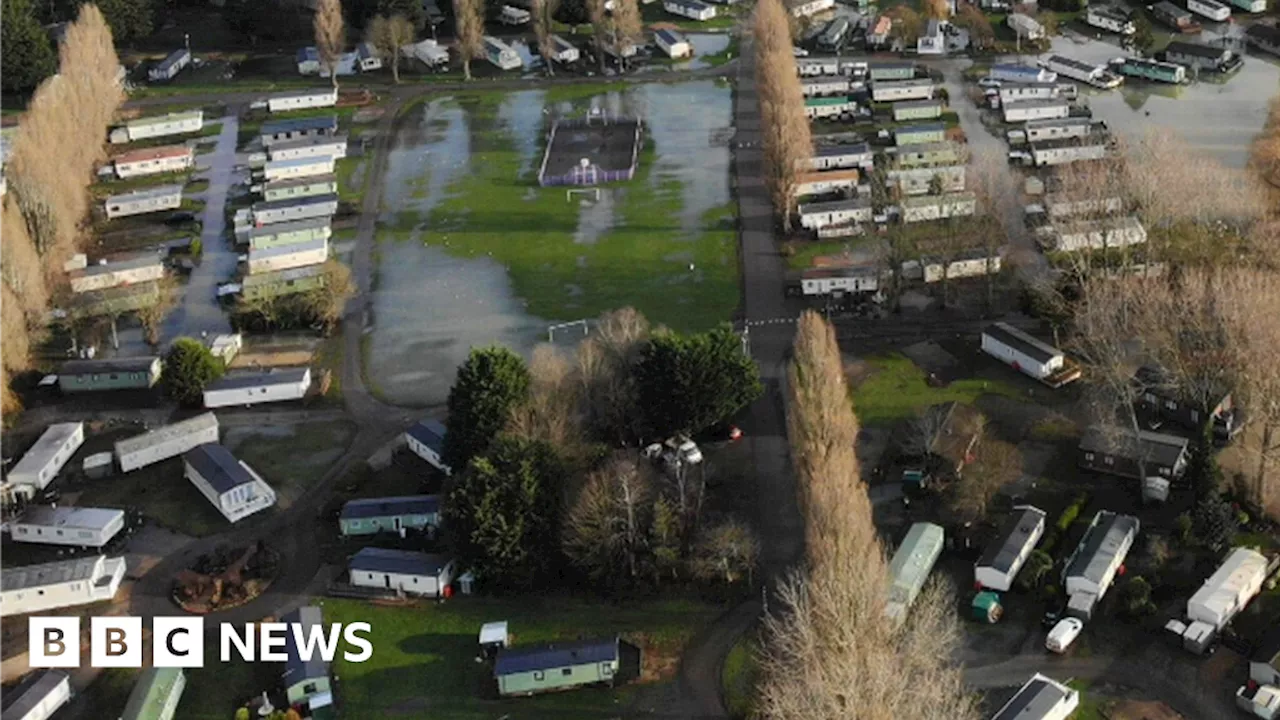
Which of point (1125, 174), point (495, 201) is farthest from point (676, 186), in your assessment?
point (1125, 174)

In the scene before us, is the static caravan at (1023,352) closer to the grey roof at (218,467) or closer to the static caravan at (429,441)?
the static caravan at (429,441)

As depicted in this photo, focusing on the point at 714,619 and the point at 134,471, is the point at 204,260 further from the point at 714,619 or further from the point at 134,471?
the point at 714,619

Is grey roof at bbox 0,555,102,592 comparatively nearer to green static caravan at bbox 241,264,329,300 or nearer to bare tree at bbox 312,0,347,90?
green static caravan at bbox 241,264,329,300

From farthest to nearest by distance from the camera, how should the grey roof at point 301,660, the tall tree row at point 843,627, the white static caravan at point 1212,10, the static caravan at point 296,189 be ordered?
the white static caravan at point 1212,10 → the static caravan at point 296,189 → the grey roof at point 301,660 → the tall tree row at point 843,627

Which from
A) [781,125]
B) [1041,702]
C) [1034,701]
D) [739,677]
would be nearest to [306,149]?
[781,125]

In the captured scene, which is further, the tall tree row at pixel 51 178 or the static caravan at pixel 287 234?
the static caravan at pixel 287 234

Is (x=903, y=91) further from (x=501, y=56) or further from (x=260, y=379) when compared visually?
(x=260, y=379)

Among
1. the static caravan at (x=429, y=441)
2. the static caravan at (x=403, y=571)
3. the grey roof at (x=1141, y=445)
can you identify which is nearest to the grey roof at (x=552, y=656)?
the static caravan at (x=403, y=571)
